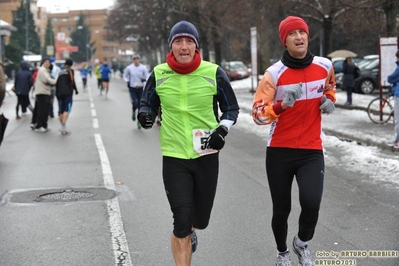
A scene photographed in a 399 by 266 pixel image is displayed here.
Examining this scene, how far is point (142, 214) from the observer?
23.6 feet

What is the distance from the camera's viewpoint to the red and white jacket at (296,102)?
15.5 feet

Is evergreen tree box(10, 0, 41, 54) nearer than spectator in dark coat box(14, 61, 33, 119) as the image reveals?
No

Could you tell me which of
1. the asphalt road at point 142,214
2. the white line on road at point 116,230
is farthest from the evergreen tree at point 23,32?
the white line on road at point 116,230

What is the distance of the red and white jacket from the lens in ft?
15.5

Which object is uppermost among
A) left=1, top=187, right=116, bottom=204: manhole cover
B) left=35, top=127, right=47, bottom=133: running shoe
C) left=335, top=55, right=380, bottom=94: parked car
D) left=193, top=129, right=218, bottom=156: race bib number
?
left=193, top=129, right=218, bottom=156: race bib number

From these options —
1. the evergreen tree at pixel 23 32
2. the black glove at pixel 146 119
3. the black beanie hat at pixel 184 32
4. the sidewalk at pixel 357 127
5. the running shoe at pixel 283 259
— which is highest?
the evergreen tree at pixel 23 32

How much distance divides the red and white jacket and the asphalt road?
45.5 inches

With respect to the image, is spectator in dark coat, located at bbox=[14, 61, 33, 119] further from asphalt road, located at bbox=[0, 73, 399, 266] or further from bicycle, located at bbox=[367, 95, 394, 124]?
bicycle, located at bbox=[367, 95, 394, 124]

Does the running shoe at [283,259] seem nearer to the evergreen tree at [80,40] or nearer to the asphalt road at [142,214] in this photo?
the asphalt road at [142,214]

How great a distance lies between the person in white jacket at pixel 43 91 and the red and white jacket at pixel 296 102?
37.8 feet

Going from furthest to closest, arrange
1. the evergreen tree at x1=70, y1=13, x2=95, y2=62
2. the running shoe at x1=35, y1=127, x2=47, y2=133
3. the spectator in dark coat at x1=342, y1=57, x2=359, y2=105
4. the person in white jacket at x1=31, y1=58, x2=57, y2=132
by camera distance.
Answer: the evergreen tree at x1=70, y1=13, x2=95, y2=62, the spectator in dark coat at x1=342, y1=57, x2=359, y2=105, the running shoe at x1=35, y1=127, x2=47, y2=133, the person in white jacket at x1=31, y1=58, x2=57, y2=132

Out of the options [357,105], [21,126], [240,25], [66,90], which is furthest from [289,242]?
[240,25]

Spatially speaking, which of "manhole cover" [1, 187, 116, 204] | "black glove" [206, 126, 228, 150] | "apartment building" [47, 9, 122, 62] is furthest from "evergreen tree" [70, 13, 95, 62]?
"black glove" [206, 126, 228, 150]

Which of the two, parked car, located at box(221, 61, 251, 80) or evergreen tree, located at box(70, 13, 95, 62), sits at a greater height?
evergreen tree, located at box(70, 13, 95, 62)
